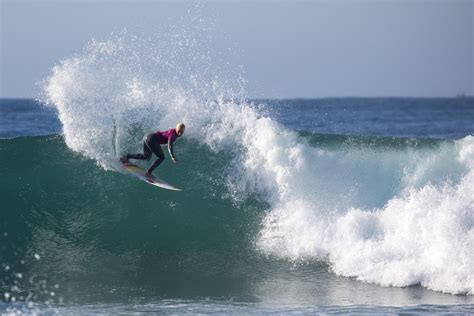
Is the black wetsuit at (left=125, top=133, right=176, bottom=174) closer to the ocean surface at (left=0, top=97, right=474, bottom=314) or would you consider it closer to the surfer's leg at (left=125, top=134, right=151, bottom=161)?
the surfer's leg at (left=125, top=134, right=151, bottom=161)

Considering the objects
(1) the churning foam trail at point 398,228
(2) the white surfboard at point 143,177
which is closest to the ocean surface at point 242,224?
(1) the churning foam trail at point 398,228

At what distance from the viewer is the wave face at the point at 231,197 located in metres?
11.8

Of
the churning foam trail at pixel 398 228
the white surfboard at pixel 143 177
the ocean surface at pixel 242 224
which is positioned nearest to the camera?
the ocean surface at pixel 242 224

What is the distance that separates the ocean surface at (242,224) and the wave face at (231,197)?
0.03 meters

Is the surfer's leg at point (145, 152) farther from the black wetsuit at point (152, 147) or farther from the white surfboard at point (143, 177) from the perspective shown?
the white surfboard at point (143, 177)

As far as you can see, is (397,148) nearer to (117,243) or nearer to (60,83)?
(117,243)

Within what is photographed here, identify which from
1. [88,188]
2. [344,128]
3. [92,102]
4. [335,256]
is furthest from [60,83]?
[344,128]

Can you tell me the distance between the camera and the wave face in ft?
38.8

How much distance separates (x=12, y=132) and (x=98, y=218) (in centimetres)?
1534

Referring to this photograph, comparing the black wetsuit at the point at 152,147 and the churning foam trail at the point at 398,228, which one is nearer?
the churning foam trail at the point at 398,228

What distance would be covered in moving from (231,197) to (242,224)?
680mm

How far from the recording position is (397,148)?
1455 cm

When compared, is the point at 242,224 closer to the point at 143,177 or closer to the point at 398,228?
the point at 143,177

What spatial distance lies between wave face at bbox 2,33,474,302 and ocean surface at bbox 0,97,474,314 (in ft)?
0.09
